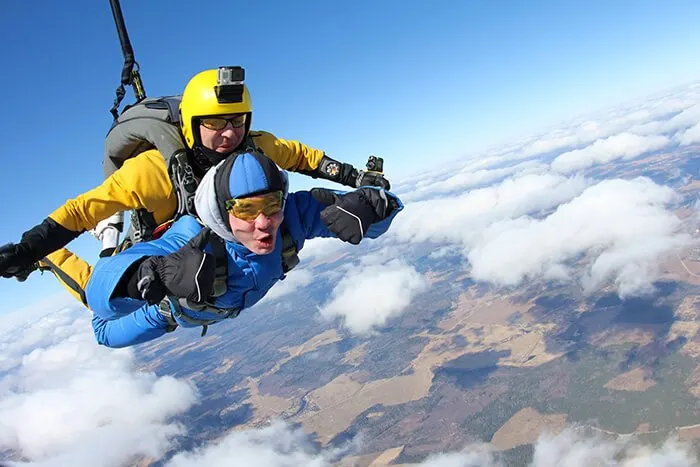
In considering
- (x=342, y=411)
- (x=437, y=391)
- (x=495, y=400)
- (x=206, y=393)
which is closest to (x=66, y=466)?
(x=206, y=393)

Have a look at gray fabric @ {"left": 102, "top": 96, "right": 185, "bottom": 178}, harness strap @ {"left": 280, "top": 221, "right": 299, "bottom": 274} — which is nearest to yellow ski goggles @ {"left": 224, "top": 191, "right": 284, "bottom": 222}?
harness strap @ {"left": 280, "top": 221, "right": 299, "bottom": 274}

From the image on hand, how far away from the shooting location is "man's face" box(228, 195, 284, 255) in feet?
6.06

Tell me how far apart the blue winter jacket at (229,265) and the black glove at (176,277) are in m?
0.12

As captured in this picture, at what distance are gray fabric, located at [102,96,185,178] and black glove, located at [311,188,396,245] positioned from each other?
129 cm

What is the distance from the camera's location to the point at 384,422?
8138cm

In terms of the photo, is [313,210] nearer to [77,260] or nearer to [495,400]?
[77,260]

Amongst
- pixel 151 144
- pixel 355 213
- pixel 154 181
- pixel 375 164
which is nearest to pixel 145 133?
pixel 151 144

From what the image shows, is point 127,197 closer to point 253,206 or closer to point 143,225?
point 143,225

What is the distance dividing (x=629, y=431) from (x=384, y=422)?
1636 inches

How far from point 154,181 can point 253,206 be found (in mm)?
1068

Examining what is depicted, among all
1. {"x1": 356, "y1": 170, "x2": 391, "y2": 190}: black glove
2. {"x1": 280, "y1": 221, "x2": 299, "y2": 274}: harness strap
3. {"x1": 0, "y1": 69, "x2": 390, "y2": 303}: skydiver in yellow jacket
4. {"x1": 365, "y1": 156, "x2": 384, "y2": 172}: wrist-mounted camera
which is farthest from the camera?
{"x1": 365, "y1": 156, "x2": 384, "y2": 172}: wrist-mounted camera

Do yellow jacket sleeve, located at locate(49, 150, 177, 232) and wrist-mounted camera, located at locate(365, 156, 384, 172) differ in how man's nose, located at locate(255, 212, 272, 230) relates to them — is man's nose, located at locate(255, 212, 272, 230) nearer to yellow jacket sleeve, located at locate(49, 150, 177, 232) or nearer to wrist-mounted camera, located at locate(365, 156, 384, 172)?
yellow jacket sleeve, located at locate(49, 150, 177, 232)

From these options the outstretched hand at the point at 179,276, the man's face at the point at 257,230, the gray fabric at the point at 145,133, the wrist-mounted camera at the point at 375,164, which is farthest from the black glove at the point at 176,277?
the wrist-mounted camera at the point at 375,164

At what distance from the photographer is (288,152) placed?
10.8ft
